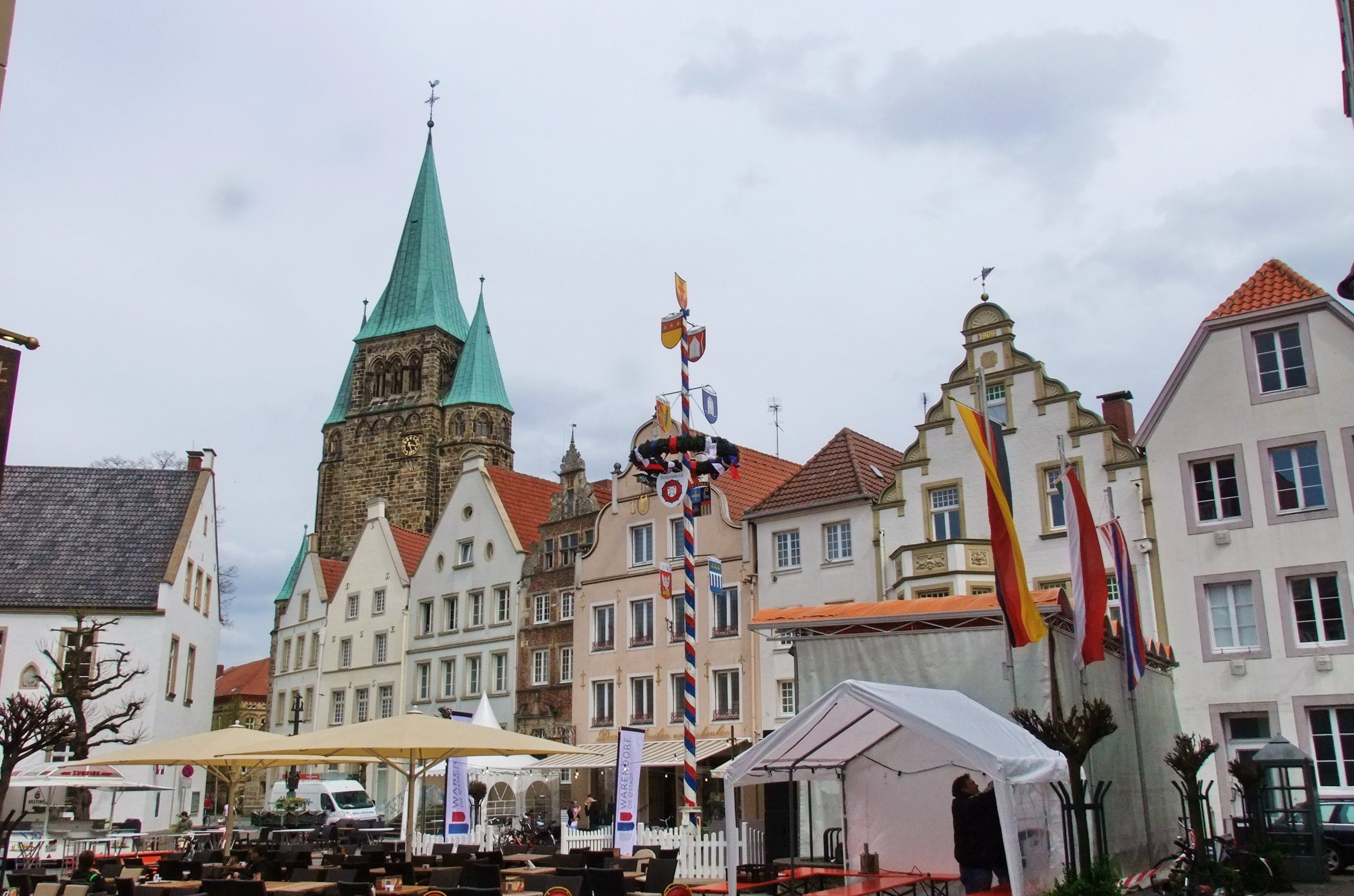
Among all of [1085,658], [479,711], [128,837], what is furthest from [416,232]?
[1085,658]

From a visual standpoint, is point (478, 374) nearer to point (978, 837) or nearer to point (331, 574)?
point (331, 574)

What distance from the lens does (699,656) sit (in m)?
36.0

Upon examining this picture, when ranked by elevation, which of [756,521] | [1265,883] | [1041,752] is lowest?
[1265,883]

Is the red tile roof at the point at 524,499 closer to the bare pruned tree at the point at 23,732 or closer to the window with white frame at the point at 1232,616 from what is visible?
the bare pruned tree at the point at 23,732

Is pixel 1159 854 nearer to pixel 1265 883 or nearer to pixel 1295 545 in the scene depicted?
pixel 1265 883

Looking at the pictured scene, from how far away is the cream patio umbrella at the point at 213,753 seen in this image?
19.9 m

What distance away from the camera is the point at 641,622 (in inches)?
1507

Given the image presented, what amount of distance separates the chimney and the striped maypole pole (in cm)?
1473

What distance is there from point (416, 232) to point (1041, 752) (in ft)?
262

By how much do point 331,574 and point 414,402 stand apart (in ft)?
91.7

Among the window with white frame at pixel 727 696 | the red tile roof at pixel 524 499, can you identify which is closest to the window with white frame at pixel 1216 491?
the window with white frame at pixel 727 696

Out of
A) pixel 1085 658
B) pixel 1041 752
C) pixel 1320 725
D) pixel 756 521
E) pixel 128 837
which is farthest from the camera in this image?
pixel 756 521

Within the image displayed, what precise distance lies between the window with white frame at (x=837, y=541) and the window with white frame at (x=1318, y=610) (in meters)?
10.9

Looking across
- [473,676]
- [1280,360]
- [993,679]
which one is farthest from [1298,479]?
[473,676]
